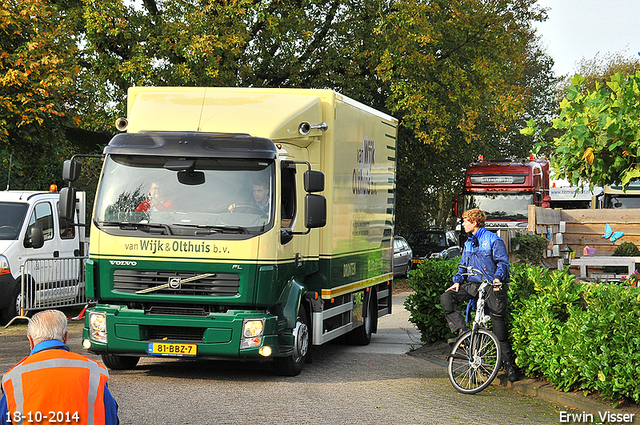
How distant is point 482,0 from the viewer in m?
26.1

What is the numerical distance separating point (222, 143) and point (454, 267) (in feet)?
13.8

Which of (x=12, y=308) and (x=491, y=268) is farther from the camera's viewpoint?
(x=12, y=308)

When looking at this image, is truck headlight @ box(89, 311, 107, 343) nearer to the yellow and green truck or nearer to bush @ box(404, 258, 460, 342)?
the yellow and green truck

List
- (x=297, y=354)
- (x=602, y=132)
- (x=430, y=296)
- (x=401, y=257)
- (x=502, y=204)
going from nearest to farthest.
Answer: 1. (x=602, y=132)
2. (x=297, y=354)
3. (x=430, y=296)
4. (x=502, y=204)
5. (x=401, y=257)

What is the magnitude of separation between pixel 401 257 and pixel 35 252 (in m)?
15.3

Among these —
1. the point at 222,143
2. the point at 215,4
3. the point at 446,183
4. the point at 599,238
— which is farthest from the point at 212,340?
the point at 446,183

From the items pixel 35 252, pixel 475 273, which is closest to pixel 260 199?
pixel 475 273

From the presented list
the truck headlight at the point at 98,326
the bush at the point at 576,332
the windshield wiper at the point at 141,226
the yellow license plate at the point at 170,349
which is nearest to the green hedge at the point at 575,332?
the bush at the point at 576,332

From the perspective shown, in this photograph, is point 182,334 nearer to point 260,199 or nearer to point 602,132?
point 260,199

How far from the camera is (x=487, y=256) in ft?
28.2

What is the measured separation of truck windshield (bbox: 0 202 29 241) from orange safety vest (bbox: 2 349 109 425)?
10998 millimetres

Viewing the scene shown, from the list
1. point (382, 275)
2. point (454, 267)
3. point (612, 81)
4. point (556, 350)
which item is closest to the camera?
point (612, 81)

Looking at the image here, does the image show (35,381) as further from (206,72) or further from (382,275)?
(206,72)

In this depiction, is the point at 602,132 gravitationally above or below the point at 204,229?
above
